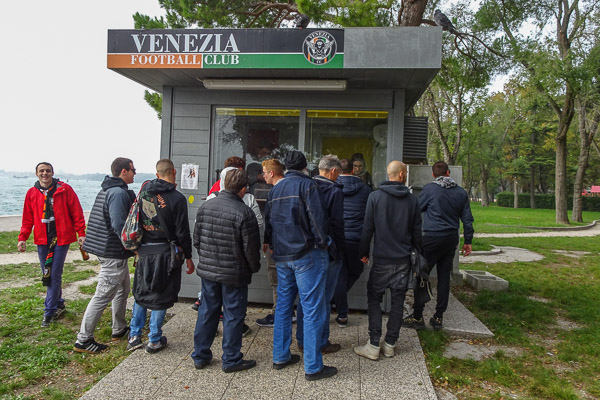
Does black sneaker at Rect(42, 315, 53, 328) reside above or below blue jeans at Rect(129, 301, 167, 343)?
below

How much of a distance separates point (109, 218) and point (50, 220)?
1125 millimetres

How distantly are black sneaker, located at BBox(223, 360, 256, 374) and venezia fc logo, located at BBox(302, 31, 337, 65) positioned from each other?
3.08m

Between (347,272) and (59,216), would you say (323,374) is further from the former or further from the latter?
(59,216)

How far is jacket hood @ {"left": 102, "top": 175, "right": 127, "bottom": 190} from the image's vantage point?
4.05 metres

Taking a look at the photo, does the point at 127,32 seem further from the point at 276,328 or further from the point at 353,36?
the point at 276,328

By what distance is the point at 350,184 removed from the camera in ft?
14.7

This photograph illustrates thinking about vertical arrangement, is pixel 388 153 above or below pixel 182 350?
above

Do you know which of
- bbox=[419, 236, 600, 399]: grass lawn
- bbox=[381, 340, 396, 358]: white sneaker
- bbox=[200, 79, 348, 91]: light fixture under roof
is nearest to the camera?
bbox=[419, 236, 600, 399]: grass lawn

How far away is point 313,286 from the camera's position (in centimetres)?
341

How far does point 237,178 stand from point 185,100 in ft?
8.34

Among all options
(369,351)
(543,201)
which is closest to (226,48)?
(369,351)

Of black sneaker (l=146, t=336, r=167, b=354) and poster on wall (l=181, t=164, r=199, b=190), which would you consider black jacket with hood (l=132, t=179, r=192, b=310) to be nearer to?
black sneaker (l=146, t=336, r=167, b=354)

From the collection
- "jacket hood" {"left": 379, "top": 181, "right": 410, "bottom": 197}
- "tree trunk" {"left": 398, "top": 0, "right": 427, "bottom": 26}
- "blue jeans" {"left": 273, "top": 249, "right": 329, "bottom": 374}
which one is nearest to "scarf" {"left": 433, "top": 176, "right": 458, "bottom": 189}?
"jacket hood" {"left": 379, "top": 181, "right": 410, "bottom": 197}

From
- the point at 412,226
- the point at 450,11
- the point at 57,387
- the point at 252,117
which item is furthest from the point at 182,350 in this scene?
the point at 450,11
